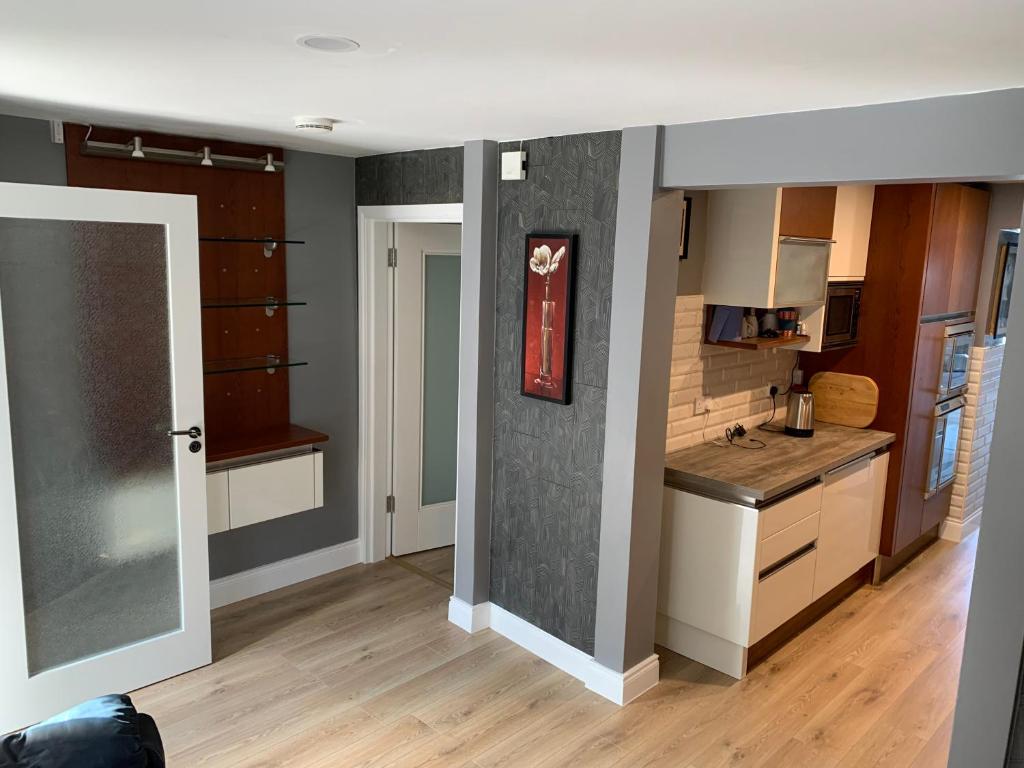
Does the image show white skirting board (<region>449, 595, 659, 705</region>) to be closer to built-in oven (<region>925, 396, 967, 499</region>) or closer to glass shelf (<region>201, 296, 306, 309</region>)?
glass shelf (<region>201, 296, 306, 309</region>)

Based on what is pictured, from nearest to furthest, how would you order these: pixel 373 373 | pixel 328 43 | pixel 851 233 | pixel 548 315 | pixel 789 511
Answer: pixel 328 43, pixel 548 315, pixel 789 511, pixel 851 233, pixel 373 373

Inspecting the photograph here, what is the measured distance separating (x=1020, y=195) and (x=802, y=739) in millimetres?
3363

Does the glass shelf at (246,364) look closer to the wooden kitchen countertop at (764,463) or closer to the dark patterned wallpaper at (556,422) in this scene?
the dark patterned wallpaper at (556,422)

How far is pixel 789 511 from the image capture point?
11.3 feet

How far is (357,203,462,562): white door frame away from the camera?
425 cm

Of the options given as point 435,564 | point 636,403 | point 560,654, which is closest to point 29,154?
point 636,403

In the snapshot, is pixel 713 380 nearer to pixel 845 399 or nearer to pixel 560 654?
pixel 845 399

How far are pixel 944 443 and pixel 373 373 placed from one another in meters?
3.24

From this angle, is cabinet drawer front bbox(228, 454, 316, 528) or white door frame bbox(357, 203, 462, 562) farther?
white door frame bbox(357, 203, 462, 562)

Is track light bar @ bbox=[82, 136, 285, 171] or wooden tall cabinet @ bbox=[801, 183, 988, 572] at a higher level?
track light bar @ bbox=[82, 136, 285, 171]

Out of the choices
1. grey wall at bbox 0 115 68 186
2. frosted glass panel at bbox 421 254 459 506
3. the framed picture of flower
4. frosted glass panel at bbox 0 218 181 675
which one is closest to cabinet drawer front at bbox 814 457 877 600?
the framed picture of flower

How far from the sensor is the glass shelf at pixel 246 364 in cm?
385

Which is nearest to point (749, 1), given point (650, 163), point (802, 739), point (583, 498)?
point (650, 163)

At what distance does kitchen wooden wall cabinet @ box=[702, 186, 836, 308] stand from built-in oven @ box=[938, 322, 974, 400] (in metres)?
1.23
